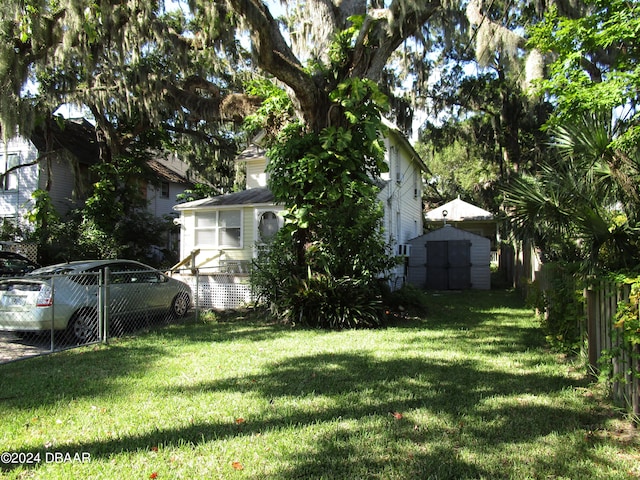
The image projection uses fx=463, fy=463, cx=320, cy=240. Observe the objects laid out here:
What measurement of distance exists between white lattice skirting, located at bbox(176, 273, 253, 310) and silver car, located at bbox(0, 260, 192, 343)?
2267mm

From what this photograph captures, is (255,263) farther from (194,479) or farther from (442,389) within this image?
(194,479)

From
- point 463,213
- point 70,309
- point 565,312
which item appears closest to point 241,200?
point 70,309

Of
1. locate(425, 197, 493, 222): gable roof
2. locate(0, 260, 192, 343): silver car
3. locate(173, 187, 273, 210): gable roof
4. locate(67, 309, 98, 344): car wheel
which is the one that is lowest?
locate(67, 309, 98, 344): car wheel

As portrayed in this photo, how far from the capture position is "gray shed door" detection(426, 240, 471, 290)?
60.0 feet

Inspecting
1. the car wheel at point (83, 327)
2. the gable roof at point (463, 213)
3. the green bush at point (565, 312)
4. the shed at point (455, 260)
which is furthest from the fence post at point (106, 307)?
the gable roof at point (463, 213)

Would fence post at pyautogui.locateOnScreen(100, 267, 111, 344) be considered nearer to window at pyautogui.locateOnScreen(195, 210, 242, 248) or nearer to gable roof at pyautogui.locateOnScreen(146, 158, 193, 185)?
window at pyautogui.locateOnScreen(195, 210, 242, 248)

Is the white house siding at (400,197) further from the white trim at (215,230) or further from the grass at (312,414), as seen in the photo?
the grass at (312,414)

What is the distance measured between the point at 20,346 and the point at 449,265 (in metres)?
14.7

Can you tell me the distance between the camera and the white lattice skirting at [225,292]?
37.6ft

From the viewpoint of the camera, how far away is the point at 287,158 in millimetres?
10141

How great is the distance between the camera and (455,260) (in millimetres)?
18406

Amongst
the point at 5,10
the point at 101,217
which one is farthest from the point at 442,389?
the point at 101,217

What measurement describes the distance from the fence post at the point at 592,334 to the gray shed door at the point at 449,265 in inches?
513

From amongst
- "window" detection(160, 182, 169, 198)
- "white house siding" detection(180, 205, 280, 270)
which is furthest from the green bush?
"window" detection(160, 182, 169, 198)
